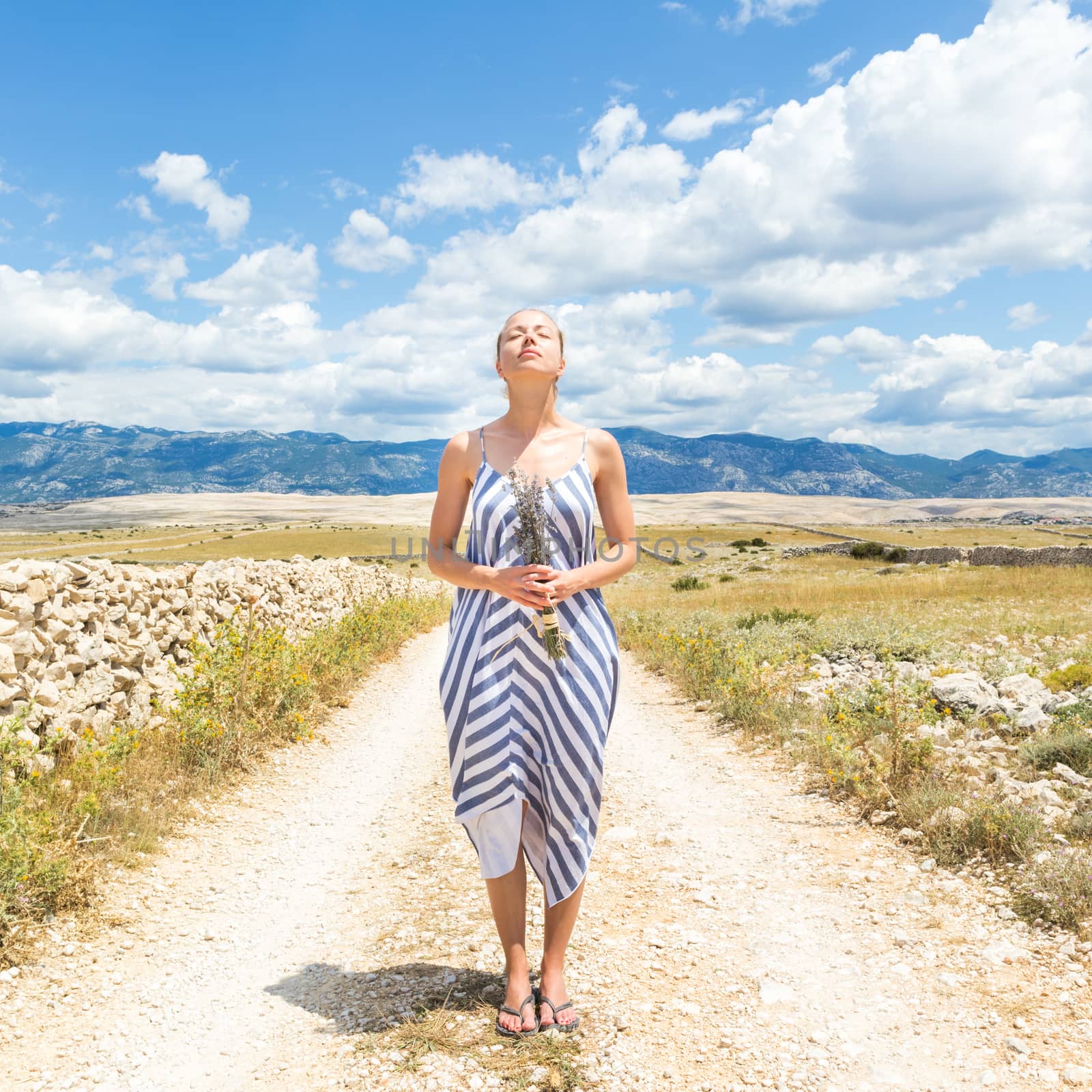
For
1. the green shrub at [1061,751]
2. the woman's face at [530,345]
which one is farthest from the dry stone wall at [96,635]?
the green shrub at [1061,751]

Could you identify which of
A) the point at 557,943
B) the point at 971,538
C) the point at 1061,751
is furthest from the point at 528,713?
the point at 971,538

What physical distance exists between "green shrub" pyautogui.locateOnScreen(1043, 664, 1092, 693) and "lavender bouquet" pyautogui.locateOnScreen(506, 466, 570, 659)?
325 inches

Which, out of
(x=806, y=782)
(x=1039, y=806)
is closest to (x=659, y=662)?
(x=806, y=782)

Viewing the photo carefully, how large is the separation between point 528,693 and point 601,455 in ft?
3.75

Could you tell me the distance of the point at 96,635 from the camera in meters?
7.66

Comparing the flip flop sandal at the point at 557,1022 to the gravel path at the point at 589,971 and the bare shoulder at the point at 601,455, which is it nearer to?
the gravel path at the point at 589,971

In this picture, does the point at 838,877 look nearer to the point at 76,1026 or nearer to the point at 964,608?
the point at 76,1026

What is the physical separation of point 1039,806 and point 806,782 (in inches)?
85.1

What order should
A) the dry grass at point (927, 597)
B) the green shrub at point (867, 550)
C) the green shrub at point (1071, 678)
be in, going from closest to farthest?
the green shrub at point (1071, 678), the dry grass at point (927, 597), the green shrub at point (867, 550)

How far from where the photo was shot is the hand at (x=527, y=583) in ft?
10.5

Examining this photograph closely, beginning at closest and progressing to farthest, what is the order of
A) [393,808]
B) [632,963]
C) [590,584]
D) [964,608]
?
[590,584], [632,963], [393,808], [964,608]

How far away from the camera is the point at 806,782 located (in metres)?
7.20

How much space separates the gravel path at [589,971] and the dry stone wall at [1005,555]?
30642 millimetres

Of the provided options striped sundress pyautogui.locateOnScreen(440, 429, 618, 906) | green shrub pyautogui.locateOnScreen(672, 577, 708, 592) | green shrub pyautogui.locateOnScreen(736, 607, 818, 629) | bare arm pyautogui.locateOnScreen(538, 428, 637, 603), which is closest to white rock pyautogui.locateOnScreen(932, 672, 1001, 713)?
bare arm pyautogui.locateOnScreen(538, 428, 637, 603)
